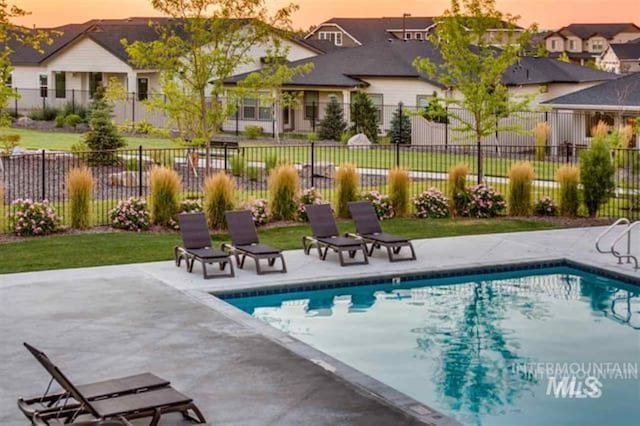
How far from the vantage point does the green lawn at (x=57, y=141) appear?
40156 mm

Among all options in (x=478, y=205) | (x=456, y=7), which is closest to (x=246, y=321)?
(x=478, y=205)

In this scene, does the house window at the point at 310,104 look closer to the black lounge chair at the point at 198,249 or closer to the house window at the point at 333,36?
the black lounge chair at the point at 198,249

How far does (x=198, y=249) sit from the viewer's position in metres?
17.4

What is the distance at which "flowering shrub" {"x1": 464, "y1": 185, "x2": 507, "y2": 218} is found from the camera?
2325 cm

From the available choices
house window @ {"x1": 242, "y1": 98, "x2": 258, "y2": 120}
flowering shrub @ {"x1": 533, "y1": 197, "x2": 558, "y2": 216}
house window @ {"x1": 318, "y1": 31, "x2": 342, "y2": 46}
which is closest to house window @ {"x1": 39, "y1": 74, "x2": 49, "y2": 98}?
house window @ {"x1": 242, "y1": 98, "x2": 258, "y2": 120}

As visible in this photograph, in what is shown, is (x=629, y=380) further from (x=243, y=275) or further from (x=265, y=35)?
(x=265, y=35)

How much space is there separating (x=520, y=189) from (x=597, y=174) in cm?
165

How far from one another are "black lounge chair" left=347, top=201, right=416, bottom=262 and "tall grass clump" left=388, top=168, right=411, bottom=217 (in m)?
3.40

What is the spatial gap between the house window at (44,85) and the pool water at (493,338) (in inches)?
1781

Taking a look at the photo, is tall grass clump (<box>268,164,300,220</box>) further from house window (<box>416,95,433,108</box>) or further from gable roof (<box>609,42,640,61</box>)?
gable roof (<box>609,42,640,61</box>)

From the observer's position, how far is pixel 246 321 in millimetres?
13781

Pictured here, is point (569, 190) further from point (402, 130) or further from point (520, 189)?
point (402, 130)

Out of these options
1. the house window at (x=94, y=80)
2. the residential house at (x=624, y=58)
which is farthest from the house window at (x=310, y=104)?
the residential house at (x=624, y=58)

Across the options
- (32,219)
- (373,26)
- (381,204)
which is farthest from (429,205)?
(373,26)
